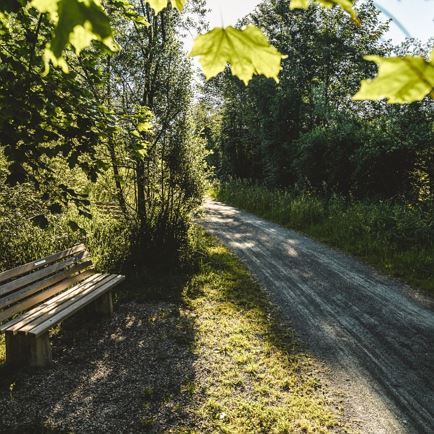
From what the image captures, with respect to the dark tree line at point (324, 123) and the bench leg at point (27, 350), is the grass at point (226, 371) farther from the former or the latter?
the dark tree line at point (324, 123)

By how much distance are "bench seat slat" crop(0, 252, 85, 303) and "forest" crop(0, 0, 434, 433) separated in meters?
0.79

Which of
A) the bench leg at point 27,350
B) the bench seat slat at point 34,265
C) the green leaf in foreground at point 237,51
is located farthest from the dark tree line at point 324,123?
the green leaf in foreground at point 237,51

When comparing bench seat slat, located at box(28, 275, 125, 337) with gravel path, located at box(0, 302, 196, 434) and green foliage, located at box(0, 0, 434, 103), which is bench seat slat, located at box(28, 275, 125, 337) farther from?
green foliage, located at box(0, 0, 434, 103)

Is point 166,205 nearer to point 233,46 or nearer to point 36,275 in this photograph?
point 36,275

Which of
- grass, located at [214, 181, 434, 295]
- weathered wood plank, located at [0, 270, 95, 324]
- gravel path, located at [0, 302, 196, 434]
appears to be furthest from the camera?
grass, located at [214, 181, 434, 295]

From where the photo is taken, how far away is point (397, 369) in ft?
13.9

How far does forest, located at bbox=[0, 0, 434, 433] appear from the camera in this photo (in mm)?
2908

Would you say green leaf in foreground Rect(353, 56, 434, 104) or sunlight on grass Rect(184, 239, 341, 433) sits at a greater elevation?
green leaf in foreground Rect(353, 56, 434, 104)

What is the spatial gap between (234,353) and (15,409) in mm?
2359

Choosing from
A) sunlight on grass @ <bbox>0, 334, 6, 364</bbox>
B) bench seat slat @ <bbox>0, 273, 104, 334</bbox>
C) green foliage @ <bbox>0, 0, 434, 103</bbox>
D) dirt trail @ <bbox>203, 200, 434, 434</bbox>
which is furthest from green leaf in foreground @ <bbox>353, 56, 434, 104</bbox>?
sunlight on grass @ <bbox>0, 334, 6, 364</bbox>

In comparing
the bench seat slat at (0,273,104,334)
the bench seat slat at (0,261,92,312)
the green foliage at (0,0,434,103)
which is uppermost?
the green foliage at (0,0,434,103)

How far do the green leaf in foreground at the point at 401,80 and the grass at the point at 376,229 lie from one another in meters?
6.82

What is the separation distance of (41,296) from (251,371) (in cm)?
272

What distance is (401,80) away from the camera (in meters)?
0.71
